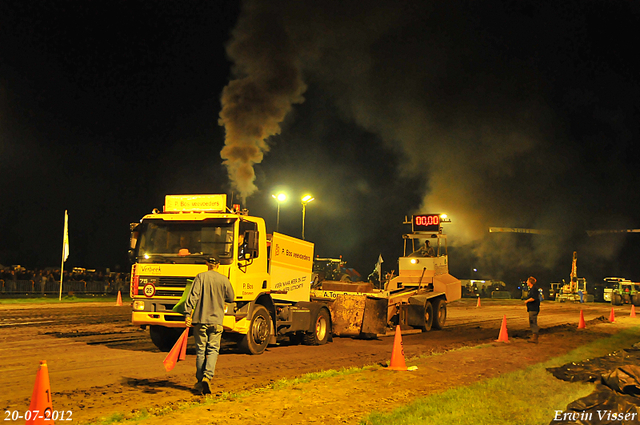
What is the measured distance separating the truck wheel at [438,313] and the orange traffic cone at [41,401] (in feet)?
52.8

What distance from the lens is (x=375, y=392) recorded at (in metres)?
7.87

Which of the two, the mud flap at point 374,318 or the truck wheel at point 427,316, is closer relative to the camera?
the mud flap at point 374,318

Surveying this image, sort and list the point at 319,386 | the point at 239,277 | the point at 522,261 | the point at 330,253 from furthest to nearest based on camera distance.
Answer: the point at 330,253 < the point at 522,261 < the point at 239,277 < the point at 319,386

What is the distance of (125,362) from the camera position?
10180mm

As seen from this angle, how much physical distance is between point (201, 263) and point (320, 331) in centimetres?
489

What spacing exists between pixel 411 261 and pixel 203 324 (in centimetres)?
1494

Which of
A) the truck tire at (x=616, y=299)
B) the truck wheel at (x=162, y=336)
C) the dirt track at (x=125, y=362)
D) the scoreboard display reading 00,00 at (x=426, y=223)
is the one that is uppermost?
the scoreboard display reading 00,00 at (x=426, y=223)

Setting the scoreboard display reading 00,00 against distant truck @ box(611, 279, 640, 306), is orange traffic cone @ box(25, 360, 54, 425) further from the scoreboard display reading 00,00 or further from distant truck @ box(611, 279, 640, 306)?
distant truck @ box(611, 279, 640, 306)

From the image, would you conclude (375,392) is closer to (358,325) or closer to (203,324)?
(203,324)

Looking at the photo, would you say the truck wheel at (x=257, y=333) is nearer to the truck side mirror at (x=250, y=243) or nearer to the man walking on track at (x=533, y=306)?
the truck side mirror at (x=250, y=243)

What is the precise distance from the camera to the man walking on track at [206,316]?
7582 mm

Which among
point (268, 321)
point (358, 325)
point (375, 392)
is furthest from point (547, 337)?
point (375, 392)

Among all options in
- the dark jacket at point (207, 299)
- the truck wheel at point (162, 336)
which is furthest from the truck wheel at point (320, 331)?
the dark jacket at point (207, 299)

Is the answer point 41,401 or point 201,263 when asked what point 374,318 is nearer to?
point 201,263
